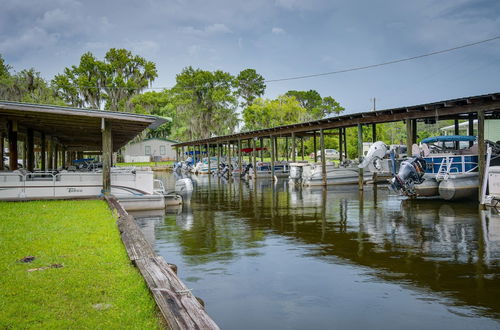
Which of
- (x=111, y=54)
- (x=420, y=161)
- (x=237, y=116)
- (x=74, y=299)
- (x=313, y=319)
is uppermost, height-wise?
(x=111, y=54)

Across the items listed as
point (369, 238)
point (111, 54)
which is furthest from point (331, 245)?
point (111, 54)

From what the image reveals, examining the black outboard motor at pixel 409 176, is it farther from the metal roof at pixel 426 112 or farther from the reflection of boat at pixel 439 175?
the metal roof at pixel 426 112

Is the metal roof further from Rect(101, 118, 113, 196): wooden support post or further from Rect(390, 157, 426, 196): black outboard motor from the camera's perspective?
Rect(101, 118, 113, 196): wooden support post

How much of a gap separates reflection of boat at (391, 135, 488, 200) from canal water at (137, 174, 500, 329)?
2.20 meters

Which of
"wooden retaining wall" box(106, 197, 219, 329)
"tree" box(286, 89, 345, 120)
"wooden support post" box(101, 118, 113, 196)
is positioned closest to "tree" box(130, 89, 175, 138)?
"tree" box(286, 89, 345, 120)

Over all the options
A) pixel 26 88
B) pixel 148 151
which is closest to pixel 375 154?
pixel 26 88

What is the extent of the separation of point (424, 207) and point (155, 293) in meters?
14.6

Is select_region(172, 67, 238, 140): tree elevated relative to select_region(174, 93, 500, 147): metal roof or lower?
elevated

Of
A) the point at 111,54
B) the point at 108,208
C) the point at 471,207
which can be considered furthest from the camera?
the point at 111,54

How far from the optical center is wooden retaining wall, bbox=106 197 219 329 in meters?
3.84

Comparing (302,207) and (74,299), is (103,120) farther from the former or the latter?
(74,299)

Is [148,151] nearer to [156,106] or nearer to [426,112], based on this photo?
[156,106]

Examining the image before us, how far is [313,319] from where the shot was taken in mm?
5695

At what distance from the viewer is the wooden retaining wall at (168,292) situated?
12.6 ft
